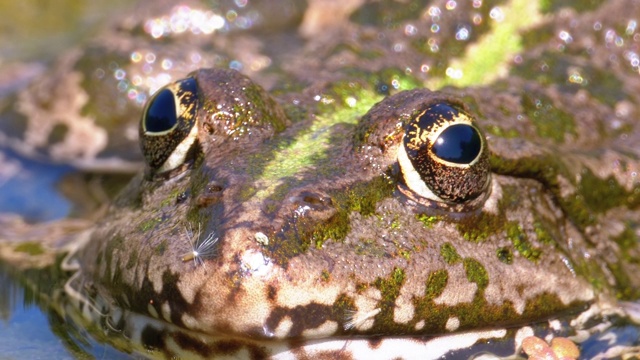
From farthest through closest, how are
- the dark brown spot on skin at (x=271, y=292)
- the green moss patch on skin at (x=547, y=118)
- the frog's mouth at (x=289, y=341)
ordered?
the green moss patch on skin at (x=547, y=118) → the frog's mouth at (x=289, y=341) → the dark brown spot on skin at (x=271, y=292)

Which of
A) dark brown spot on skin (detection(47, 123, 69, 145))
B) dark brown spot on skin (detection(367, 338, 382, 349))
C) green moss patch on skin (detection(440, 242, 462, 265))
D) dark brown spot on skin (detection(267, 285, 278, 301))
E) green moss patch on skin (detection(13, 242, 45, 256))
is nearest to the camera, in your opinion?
dark brown spot on skin (detection(267, 285, 278, 301))

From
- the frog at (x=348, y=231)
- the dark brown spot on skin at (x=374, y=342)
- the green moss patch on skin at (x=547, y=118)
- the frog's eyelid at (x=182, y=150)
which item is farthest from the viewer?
the green moss patch on skin at (x=547, y=118)

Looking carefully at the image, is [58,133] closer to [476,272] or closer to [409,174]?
[409,174]

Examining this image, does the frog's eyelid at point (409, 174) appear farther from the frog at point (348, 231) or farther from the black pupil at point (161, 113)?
the black pupil at point (161, 113)

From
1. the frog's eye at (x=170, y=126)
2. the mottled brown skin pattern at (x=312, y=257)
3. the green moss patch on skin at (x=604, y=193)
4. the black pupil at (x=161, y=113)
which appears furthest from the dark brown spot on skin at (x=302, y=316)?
the green moss patch on skin at (x=604, y=193)

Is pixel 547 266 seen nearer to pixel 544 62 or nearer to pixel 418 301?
pixel 418 301

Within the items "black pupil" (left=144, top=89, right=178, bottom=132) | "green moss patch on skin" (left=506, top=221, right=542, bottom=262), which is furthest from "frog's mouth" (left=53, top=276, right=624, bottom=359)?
"black pupil" (left=144, top=89, right=178, bottom=132)

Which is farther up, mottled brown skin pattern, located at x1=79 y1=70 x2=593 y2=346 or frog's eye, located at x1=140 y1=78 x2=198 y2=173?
→ frog's eye, located at x1=140 y1=78 x2=198 y2=173

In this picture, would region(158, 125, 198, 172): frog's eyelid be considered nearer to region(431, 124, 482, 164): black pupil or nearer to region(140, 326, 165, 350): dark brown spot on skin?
region(140, 326, 165, 350): dark brown spot on skin
